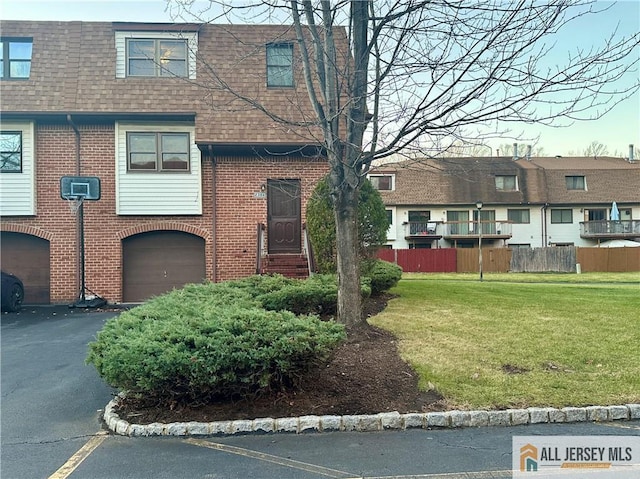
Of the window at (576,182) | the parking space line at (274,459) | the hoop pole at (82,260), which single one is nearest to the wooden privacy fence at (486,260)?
the window at (576,182)

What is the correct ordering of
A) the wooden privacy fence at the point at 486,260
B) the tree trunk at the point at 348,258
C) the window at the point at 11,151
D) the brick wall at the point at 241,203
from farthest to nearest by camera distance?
the wooden privacy fence at the point at 486,260
the brick wall at the point at 241,203
the window at the point at 11,151
the tree trunk at the point at 348,258

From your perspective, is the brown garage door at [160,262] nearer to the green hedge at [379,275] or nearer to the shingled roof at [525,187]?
the green hedge at [379,275]

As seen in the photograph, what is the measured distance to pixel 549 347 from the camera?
685cm

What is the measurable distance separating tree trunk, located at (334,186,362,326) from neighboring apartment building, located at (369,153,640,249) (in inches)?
1194

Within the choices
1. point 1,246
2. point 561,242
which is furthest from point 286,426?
point 561,242

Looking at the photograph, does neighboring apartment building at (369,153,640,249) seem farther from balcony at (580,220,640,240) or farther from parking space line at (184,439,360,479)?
parking space line at (184,439,360,479)

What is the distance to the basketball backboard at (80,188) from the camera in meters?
13.1

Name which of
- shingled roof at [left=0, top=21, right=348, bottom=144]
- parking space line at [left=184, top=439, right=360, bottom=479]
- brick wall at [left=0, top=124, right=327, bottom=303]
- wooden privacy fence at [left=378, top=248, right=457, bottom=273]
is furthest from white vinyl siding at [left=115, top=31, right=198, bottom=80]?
wooden privacy fence at [left=378, top=248, right=457, bottom=273]

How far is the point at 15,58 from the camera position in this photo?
565 inches

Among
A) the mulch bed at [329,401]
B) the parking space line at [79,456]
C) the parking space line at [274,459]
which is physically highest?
the mulch bed at [329,401]

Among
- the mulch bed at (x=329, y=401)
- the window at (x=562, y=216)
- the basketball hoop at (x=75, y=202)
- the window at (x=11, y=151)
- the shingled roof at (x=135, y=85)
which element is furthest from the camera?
the window at (x=562, y=216)

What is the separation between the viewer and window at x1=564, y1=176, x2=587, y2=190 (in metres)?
39.5

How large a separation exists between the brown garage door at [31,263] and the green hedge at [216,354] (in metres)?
10.3

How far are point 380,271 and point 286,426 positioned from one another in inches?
265
